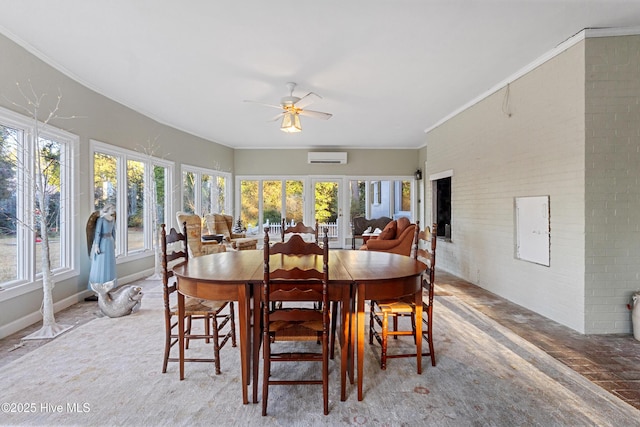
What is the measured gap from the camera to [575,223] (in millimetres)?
3227

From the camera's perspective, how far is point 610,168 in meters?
3.12

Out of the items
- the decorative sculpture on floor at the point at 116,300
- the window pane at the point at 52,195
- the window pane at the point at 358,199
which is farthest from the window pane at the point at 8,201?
the window pane at the point at 358,199

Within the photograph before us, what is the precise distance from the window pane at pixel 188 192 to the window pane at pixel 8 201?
353cm

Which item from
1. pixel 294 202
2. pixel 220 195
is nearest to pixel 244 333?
pixel 220 195

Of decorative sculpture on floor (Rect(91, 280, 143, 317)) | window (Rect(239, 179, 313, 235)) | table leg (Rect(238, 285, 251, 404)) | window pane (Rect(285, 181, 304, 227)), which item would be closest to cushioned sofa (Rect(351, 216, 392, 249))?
window (Rect(239, 179, 313, 235))

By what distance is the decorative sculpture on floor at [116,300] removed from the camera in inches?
145

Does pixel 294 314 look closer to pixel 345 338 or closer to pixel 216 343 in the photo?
pixel 345 338

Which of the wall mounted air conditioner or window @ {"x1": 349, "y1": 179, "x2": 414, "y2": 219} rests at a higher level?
the wall mounted air conditioner

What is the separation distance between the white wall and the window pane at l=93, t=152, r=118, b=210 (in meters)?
5.56

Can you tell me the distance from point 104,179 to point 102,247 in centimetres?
123

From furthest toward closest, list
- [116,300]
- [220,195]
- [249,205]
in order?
1. [249,205]
2. [220,195]
3. [116,300]

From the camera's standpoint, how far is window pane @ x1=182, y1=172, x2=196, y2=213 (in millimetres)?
6922

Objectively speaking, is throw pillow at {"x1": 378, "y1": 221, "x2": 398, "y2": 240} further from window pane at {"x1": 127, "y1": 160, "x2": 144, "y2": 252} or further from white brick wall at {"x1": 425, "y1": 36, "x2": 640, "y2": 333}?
window pane at {"x1": 127, "y1": 160, "x2": 144, "y2": 252}

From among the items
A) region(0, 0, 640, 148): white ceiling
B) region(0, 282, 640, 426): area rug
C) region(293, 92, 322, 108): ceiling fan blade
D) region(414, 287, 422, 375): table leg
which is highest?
region(0, 0, 640, 148): white ceiling
